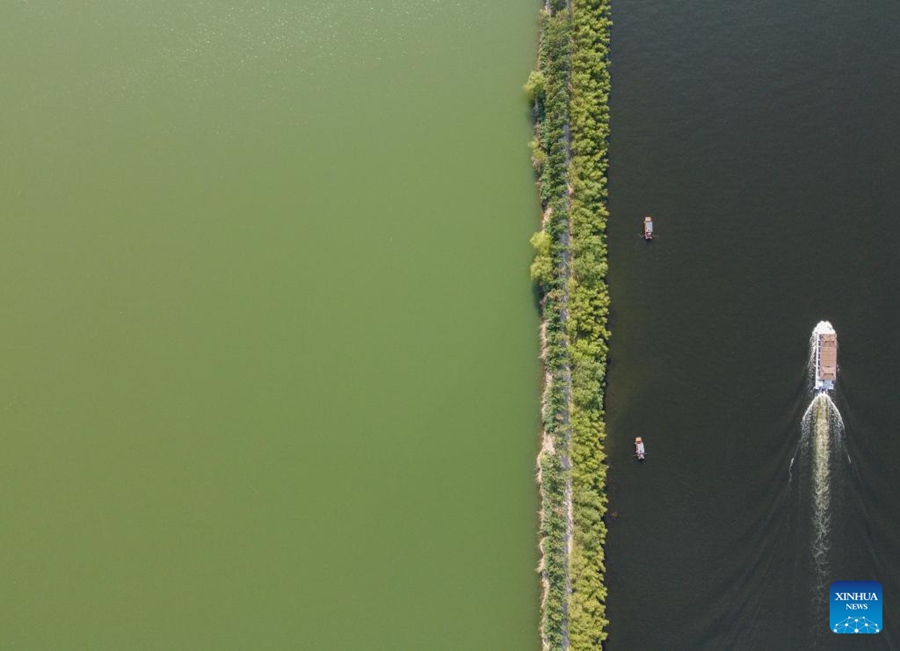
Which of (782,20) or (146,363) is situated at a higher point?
(782,20)

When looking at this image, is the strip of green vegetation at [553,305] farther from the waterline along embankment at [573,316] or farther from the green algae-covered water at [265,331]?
the green algae-covered water at [265,331]

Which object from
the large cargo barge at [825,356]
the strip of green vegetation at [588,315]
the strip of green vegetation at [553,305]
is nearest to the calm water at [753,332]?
the large cargo barge at [825,356]

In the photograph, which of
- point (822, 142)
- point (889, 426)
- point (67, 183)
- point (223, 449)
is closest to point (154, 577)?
point (223, 449)

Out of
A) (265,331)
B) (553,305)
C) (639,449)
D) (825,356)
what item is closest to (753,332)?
(825,356)

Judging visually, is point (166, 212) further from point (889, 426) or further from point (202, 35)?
point (889, 426)

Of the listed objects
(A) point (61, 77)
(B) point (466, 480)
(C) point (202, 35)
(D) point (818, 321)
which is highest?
(C) point (202, 35)
